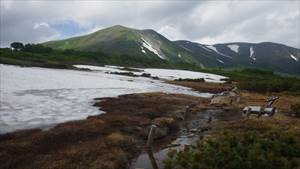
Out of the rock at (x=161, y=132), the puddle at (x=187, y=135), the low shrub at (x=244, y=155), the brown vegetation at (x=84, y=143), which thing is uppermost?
the low shrub at (x=244, y=155)

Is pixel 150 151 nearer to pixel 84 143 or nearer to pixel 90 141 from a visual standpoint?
pixel 90 141

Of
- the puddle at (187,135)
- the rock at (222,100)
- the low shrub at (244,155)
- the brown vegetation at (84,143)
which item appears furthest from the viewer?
the rock at (222,100)

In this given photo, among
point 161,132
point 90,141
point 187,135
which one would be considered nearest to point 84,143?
point 90,141

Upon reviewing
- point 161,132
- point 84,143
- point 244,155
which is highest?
point 244,155

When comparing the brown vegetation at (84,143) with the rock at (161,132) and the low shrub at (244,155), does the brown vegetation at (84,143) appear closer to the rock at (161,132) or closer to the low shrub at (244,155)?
the rock at (161,132)

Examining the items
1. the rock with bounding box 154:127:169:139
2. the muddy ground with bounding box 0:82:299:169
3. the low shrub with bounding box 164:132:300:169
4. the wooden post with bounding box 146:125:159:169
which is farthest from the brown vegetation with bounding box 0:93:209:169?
the low shrub with bounding box 164:132:300:169

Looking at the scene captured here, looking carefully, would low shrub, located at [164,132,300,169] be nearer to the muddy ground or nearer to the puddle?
the puddle

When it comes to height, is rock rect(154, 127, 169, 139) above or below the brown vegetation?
below

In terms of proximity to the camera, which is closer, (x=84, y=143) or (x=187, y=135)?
(x=84, y=143)

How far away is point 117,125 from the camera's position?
31.8 metres

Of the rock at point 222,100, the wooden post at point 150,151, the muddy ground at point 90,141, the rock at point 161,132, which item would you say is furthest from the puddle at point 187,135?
the rock at point 222,100

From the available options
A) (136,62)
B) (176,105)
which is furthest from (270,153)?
(136,62)

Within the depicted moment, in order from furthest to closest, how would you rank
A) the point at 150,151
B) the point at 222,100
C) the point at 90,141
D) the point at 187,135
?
the point at 222,100
the point at 187,135
the point at 90,141
the point at 150,151

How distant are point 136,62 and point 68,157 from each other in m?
159
